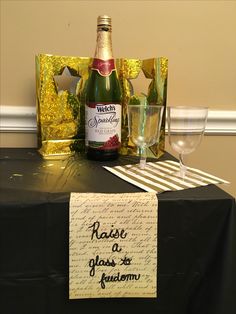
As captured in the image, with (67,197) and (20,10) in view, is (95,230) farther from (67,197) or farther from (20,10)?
(20,10)

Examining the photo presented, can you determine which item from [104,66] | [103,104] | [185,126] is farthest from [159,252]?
[104,66]

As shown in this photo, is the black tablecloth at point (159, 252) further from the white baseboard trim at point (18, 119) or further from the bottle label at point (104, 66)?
the white baseboard trim at point (18, 119)

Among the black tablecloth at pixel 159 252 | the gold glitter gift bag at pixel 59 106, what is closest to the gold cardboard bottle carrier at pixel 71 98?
the gold glitter gift bag at pixel 59 106

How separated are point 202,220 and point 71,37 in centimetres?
66

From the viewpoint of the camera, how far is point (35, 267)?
0.51 metres

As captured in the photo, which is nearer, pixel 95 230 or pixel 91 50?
pixel 95 230

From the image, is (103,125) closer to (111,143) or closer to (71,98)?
(111,143)

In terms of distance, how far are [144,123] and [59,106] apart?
25 cm

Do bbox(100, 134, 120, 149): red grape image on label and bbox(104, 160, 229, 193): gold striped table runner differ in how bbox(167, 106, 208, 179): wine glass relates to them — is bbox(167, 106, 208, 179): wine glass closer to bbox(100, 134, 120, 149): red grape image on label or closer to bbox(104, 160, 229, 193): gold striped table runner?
bbox(104, 160, 229, 193): gold striped table runner

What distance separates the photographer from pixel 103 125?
72cm

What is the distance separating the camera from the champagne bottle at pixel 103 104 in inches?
28.3

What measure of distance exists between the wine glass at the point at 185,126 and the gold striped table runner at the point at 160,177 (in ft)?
0.09

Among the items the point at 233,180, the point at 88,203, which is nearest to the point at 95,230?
the point at 88,203

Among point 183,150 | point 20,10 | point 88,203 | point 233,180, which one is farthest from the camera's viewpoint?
point 233,180
